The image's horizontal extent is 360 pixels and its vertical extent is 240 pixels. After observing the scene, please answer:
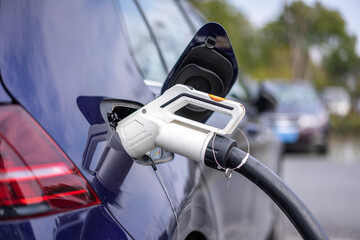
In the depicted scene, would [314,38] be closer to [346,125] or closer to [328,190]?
[346,125]

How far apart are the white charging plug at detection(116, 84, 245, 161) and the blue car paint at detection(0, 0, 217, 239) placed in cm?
9

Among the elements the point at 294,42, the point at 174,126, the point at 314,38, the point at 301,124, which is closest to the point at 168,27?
the point at 174,126

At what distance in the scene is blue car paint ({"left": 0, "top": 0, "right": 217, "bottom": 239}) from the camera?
4.14 ft

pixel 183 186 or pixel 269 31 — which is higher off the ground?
pixel 269 31

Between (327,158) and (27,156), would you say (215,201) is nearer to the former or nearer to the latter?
(27,156)

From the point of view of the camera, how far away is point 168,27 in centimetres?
243

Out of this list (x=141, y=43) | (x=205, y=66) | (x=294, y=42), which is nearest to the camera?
(x=205, y=66)

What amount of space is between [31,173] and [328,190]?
660 centimetres

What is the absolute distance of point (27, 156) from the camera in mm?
1196

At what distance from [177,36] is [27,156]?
1434 mm

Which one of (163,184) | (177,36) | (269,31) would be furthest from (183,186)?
(269,31)

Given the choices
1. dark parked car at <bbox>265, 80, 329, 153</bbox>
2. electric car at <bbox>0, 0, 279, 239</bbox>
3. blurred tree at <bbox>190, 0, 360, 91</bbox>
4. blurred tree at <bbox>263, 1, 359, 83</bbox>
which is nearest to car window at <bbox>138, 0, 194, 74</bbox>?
electric car at <bbox>0, 0, 279, 239</bbox>

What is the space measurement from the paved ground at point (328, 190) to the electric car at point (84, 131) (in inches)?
95.6

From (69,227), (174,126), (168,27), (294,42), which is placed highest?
(294,42)
